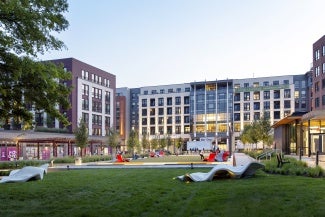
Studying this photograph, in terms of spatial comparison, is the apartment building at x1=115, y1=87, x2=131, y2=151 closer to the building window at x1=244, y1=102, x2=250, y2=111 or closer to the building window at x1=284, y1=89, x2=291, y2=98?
the building window at x1=244, y1=102, x2=250, y2=111

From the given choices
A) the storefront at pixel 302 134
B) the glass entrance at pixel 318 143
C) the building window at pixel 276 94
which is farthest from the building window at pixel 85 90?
the building window at pixel 276 94

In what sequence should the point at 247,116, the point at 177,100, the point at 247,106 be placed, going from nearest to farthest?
the point at 247,116 → the point at 247,106 → the point at 177,100

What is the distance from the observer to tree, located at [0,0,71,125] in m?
11.0

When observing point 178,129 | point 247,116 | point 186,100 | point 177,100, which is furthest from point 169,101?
point 247,116

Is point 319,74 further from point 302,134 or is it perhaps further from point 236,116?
point 236,116

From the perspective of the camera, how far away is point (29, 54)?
12203 millimetres

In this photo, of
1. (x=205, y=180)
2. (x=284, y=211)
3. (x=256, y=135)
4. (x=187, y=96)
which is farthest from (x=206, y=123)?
(x=284, y=211)

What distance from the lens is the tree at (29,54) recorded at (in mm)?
11016

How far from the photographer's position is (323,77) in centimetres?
7631

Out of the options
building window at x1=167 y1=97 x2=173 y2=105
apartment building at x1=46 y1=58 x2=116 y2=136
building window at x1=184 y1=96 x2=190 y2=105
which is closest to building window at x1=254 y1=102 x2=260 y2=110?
building window at x1=184 y1=96 x2=190 y2=105

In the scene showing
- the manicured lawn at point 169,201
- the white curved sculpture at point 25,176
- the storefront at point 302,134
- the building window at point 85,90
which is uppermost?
the building window at point 85,90

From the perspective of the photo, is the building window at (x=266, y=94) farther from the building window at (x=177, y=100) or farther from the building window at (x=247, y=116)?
the building window at (x=177, y=100)

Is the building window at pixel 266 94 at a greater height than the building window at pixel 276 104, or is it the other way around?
the building window at pixel 266 94

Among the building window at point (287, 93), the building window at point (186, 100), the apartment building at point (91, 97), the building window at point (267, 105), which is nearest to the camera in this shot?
the apartment building at point (91, 97)
